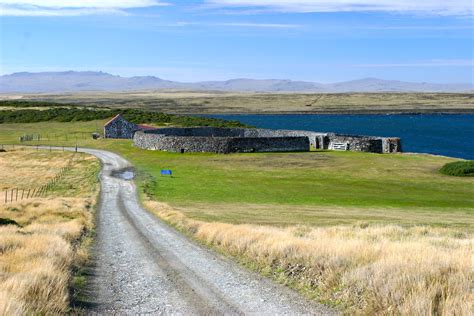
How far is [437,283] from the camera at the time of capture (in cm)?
1061

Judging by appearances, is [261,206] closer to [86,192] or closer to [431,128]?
[86,192]

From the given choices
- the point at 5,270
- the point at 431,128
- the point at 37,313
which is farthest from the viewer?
the point at 431,128

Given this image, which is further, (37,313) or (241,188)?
(241,188)

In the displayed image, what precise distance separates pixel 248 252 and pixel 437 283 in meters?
7.55

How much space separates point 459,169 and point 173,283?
42.3m

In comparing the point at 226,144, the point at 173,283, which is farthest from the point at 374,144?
the point at 173,283

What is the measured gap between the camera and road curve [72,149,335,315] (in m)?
11.8

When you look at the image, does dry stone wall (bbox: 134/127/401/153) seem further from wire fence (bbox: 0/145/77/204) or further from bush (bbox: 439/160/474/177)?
bush (bbox: 439/160/474/177)

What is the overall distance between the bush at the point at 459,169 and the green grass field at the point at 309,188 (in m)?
0.89

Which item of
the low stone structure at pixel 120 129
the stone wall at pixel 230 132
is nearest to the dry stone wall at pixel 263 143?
the stone wall at pixel 230 132

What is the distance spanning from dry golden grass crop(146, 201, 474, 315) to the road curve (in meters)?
0.64

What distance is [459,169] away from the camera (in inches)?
1996

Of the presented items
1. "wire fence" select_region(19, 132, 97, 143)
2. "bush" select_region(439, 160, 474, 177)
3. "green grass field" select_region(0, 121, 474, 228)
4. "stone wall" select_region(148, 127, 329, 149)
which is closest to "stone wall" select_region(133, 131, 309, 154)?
"green grass field" select_region(0, 121, 474, 228)

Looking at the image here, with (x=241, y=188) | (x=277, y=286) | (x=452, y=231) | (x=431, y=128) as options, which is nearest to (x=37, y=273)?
(x=277, y=286)
